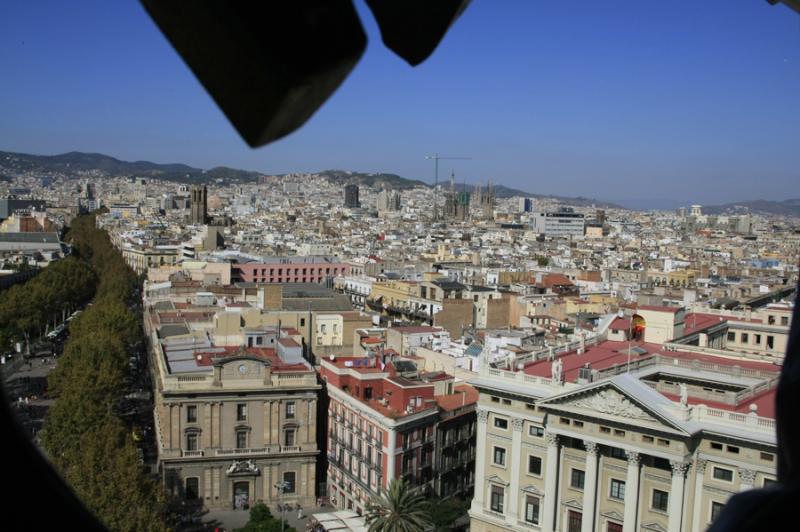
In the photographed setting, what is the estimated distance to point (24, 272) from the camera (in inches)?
2264

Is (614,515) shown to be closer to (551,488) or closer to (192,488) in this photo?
(551,488)

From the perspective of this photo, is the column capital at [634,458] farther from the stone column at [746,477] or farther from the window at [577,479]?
the stone column at [746,477]

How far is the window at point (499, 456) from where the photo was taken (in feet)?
65.6

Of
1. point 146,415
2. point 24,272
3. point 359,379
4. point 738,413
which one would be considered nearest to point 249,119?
point 738,413

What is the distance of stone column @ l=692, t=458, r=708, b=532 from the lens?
16391 mm

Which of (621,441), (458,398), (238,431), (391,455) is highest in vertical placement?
(621,441)

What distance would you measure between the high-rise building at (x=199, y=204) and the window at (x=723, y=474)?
10191cm

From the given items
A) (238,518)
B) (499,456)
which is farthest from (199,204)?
(499,456)

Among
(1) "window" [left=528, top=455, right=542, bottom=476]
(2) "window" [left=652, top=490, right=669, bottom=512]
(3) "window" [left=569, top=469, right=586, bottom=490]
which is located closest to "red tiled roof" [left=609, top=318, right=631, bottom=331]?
(1) "window" [left=528, top=455, right=542, bottom=476]

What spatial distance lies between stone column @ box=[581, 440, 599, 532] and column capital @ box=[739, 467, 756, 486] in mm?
2979

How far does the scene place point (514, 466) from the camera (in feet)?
64.1

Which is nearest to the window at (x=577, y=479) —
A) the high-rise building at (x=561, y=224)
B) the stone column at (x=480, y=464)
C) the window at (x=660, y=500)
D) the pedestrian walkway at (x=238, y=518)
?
the window at (x=660, y=500)

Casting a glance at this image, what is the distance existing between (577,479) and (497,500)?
236 cm

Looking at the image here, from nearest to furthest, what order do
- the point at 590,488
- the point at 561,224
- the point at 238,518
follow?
the point at 590,488
the point at 238,518
the point at 561,224
